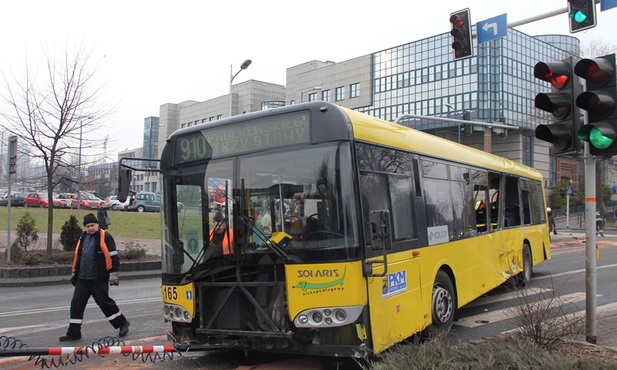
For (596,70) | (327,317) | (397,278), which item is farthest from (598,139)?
(327,317)

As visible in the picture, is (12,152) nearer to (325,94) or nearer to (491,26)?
(491,26)

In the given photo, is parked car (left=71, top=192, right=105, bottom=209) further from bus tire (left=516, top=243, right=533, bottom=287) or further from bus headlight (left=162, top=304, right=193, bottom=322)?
bus headlight (left=162, top=304, right=193, bottom=322)

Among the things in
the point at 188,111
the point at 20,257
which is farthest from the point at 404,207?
the point at 188,111

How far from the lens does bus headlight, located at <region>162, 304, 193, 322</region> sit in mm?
5832

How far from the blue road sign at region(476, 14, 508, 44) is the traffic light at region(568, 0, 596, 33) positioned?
2059 millimetres

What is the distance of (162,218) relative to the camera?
6.29m

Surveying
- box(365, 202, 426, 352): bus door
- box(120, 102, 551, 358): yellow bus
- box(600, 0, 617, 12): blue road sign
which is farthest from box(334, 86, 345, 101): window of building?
box(365, 202, 426, 352): bus door

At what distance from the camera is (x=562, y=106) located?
6102 millimetres

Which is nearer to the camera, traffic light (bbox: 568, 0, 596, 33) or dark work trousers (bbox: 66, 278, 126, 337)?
dark work trousers (bbox: 66, 278, 126, 337)

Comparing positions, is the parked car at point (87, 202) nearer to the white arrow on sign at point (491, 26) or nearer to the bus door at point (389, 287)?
the white arrow on sign at point (491, 26)

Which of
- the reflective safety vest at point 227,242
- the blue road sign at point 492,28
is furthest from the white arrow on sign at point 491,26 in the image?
the reflective safety vest at point 227,242

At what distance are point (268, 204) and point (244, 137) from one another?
2.80 ft

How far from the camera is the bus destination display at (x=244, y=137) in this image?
218 inches

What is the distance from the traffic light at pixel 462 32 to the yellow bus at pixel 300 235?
5.36m
